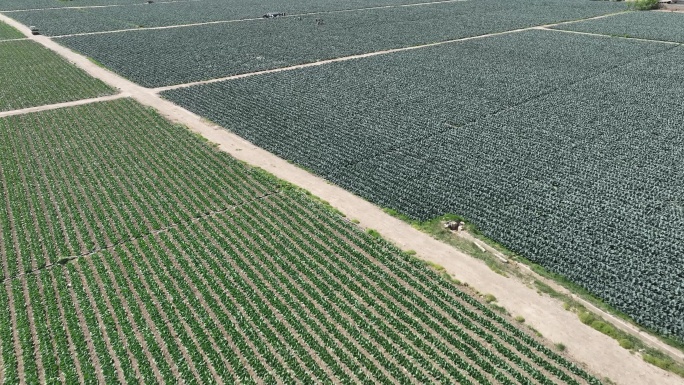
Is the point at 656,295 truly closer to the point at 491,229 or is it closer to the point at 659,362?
the point at 659,362

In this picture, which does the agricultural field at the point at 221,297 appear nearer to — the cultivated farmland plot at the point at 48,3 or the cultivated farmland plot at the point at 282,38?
the cultivated farmland plot at the point at 282,38

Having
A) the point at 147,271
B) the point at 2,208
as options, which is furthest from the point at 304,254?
the point at 2,208

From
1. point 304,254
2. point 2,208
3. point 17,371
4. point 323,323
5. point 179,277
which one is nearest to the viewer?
point 17,371

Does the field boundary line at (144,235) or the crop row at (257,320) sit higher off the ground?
the field boundary line at (144,235)

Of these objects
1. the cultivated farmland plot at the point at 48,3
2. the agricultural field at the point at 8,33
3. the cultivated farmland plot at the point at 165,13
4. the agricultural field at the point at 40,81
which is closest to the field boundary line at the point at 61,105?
the agricultural field at the point at 40,81

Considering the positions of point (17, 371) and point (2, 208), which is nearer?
point (17, 371)

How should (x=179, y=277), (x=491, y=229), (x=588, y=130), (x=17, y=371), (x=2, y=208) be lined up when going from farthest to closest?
(x=588, y=130) < (x=2, y=208) < (x=491, y=229) < (x=179, y=277) < (x=17, y=371)

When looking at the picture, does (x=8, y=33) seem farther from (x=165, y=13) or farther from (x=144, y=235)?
(x=144, y=235)
